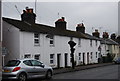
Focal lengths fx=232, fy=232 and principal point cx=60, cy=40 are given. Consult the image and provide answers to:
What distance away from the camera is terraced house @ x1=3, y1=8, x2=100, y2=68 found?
74.5 ft

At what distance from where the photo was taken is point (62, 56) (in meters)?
29.9

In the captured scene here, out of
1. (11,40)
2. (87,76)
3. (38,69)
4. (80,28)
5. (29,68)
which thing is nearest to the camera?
(29,68)

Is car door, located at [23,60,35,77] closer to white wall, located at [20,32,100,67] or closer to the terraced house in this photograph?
the terraced house

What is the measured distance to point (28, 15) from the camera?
92.9ft

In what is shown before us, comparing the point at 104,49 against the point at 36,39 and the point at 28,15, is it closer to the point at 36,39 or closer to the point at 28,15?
the point at 28,15

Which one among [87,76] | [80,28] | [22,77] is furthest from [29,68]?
[80,28]

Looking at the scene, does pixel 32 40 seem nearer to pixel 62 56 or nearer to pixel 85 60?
pixel 62 56

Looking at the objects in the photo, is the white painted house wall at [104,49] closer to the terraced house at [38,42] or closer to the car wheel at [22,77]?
the terraced house at [38,42]

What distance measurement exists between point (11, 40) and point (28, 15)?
6154mm

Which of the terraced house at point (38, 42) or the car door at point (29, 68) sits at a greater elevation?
the terraced house at point (38, 42)

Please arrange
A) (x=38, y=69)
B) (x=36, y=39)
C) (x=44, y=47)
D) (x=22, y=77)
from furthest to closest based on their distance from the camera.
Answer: (x=44, y=47) → (x=36, y=39) → (x=38, y=69) → (x=22, y=77)

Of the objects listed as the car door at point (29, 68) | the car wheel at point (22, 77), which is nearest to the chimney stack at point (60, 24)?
the car door at point (29, 68)

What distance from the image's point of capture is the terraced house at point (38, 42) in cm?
2272

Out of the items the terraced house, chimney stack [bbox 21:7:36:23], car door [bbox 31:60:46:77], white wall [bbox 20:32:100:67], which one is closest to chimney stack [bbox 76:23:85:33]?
the terraced house
